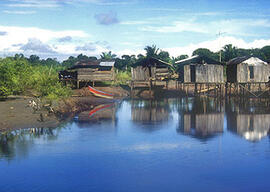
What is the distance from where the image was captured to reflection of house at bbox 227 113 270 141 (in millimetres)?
19938

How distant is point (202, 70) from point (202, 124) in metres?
17.9

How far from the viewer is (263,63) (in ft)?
125

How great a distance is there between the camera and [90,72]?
45.7 metres

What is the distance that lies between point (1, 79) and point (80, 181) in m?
19.0

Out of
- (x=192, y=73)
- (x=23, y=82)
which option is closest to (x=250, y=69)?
(x=192, y=73)

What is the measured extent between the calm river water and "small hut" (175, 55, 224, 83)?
1691 cm

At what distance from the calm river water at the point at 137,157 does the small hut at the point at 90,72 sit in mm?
22298

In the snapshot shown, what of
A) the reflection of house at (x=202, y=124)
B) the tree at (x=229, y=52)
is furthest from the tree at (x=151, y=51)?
the reflection of house at (x=202, y=124)

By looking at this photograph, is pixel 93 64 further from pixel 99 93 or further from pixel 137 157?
pixel 137 157

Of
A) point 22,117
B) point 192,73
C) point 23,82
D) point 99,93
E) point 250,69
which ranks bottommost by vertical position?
point 22,117

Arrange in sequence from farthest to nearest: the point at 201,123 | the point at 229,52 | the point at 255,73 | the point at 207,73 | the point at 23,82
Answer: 1. the point at 229,52
2. the point at 207,73
3. the point at 255,73
4. the point at 23,82
5. the point at 201,123

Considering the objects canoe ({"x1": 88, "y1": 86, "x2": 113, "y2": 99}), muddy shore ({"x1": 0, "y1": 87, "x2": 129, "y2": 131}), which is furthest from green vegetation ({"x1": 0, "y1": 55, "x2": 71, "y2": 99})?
canoe ({"x1": 88, "y1": 86, "x2": 113, "y2": 99})

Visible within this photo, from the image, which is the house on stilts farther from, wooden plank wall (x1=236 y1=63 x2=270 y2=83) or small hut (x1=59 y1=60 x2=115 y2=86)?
wooden plank wall (x1=236 y1=63 x2=270 y2=83)

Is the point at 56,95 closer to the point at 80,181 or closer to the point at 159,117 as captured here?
the point at 159,117
